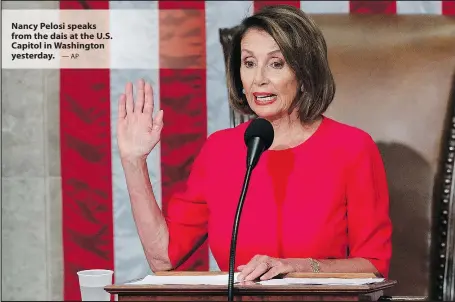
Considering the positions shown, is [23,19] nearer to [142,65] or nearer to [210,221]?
[142,65]

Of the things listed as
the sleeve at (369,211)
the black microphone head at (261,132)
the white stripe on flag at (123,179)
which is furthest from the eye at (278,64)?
the white stripe on flag at (123,179)

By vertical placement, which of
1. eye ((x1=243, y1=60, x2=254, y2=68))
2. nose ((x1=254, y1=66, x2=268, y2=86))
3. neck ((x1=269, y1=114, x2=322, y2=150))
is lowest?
neck ((x1=269, y1=114, x2=322, y2=150))

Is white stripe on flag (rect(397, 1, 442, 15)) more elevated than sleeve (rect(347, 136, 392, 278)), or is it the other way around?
white stripe on flag (rect(397, 1, 442, 15))

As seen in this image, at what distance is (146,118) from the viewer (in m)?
1.49

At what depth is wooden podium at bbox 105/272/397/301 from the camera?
0.95 m

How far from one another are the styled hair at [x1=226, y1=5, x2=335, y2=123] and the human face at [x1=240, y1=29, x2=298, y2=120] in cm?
2

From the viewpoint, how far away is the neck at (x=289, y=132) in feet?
5.45

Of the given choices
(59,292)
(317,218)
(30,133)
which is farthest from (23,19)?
(317,218)

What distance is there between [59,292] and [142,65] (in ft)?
2.10

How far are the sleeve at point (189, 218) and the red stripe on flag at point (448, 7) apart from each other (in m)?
0.81

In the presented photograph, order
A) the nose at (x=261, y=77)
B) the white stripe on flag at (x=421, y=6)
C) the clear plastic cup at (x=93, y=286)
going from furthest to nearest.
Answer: the white stripe on flag at (x=421, y=6) < the nose at (x=261, y=77) < the clear plastic cup at (x=93, y=286)

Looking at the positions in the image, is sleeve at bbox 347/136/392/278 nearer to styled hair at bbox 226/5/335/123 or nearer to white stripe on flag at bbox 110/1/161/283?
styled hair at bbox 226/5/335/123

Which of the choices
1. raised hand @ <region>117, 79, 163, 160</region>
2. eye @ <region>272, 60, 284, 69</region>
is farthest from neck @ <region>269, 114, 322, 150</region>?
raised hand @ <region>117, 79, 163, 160</region>

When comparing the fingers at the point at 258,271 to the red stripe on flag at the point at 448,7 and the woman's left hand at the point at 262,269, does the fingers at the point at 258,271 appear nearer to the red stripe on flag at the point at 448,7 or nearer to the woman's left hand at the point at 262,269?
the woman's left hand at the point at 262,269
